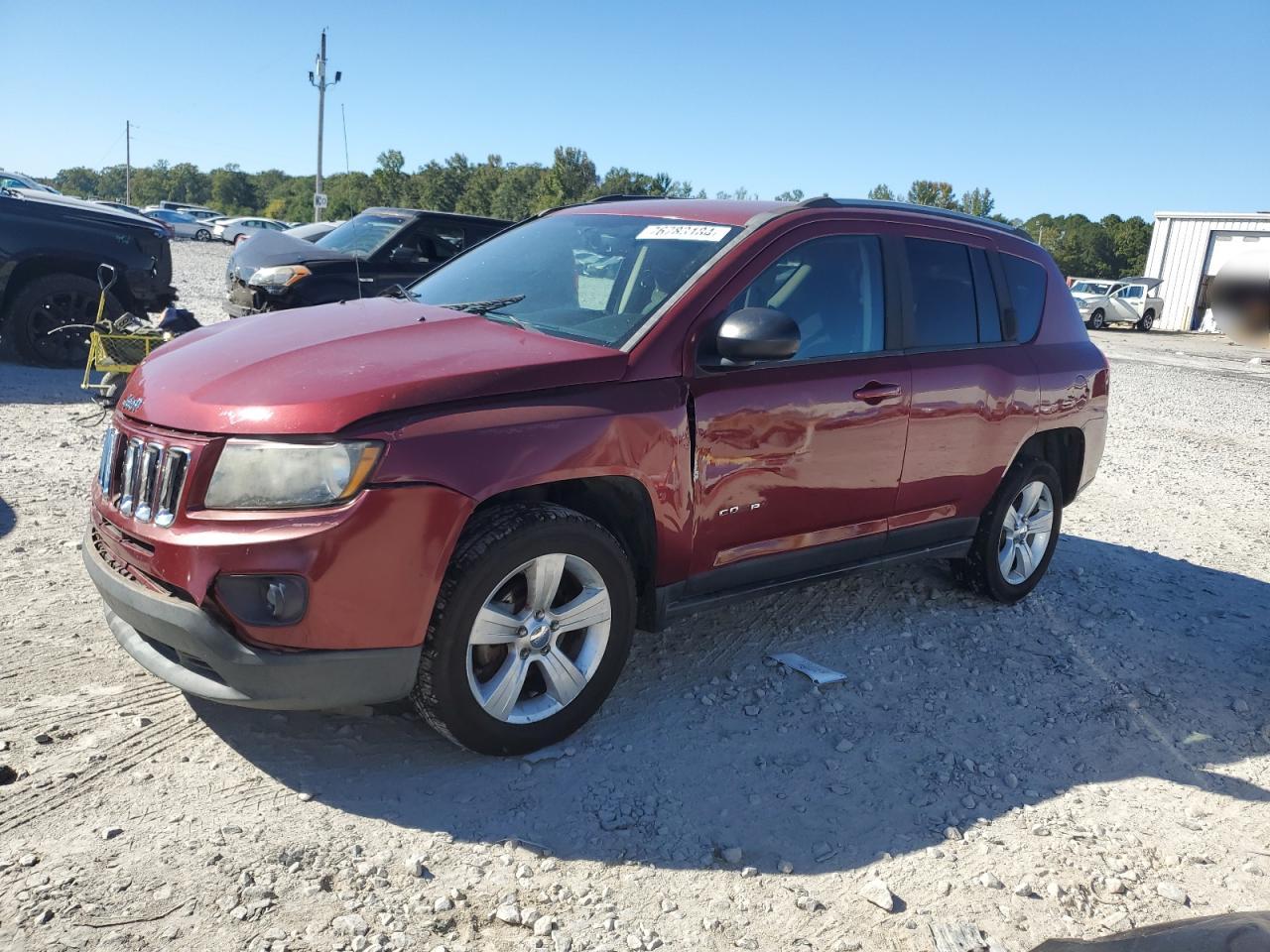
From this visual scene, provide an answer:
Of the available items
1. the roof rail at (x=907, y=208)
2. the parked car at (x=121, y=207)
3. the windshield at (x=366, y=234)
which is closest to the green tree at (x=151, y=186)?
the parked car at (x=121, y=207)

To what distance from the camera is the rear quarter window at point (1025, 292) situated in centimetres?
500

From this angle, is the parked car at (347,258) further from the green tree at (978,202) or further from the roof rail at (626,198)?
the green tree at (978,202)

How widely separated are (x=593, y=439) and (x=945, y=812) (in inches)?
67.0

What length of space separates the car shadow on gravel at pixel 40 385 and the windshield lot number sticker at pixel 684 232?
5.65 meters

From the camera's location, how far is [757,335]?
3406 mm

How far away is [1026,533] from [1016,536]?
107mm

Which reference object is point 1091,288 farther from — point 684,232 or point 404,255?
point 684,232

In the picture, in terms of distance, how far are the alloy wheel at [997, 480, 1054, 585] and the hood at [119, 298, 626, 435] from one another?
271cm

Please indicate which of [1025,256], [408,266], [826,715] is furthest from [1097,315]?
[826,715]

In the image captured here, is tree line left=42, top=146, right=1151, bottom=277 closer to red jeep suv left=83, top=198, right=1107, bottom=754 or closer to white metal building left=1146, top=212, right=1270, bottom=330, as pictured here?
white metal building left=1146, top=212, right=1270, bottom=330

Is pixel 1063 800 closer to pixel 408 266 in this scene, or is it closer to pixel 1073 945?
pixel 1073 945

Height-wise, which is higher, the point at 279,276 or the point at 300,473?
the point at 279,276

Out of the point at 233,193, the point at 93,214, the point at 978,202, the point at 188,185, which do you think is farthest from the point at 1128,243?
the point at 188,185

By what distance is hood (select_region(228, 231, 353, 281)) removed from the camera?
9617 millimetres
